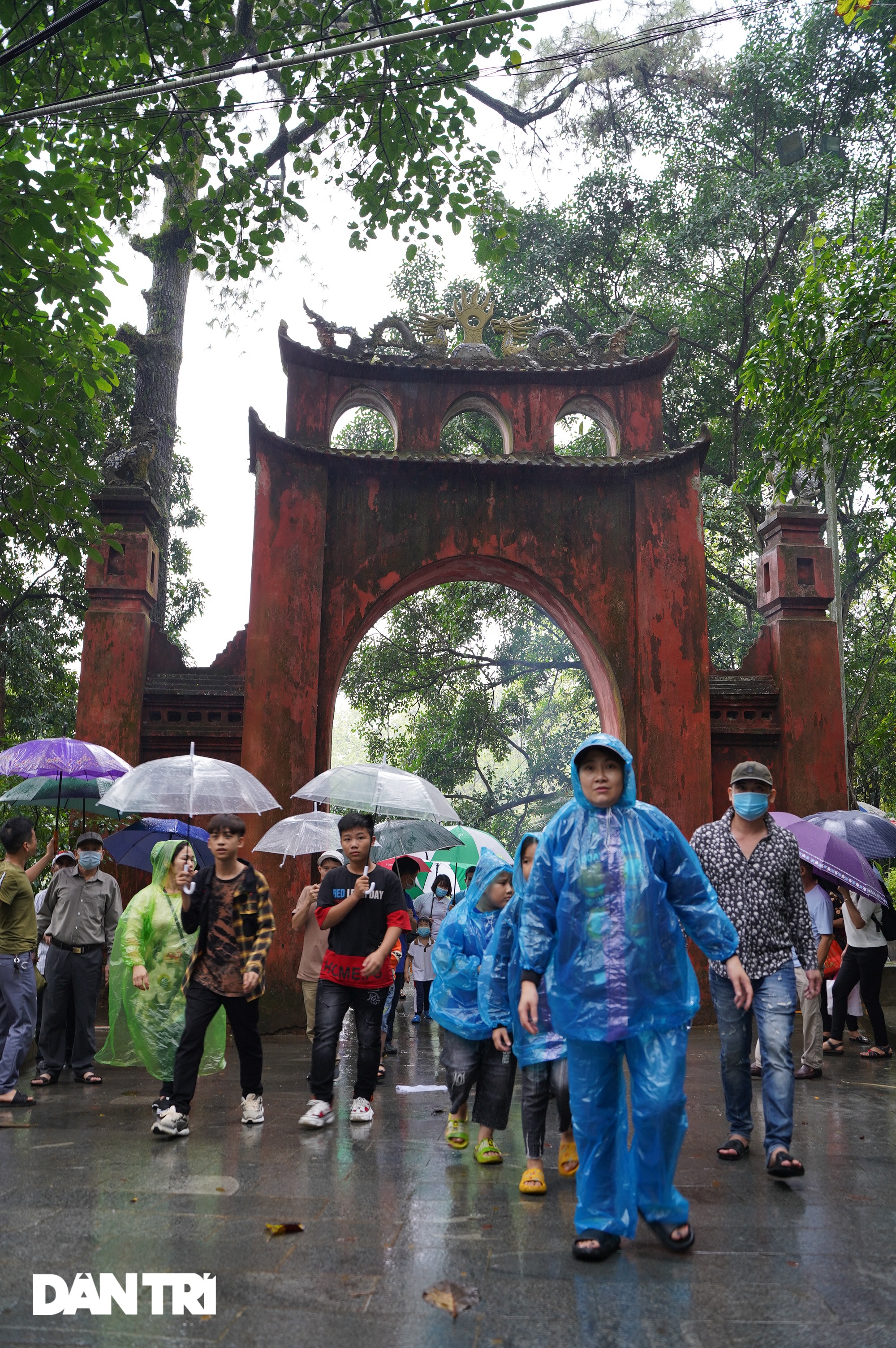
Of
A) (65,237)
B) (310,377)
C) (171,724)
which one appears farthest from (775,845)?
(310,377)

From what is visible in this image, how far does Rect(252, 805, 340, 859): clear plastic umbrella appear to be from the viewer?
28.5ft

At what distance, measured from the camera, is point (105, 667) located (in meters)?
10.7

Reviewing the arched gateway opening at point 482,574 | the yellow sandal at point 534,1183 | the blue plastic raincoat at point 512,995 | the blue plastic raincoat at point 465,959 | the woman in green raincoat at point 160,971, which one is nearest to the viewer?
the yellow sandal at point 534,1183

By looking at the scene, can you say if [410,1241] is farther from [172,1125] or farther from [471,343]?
[471,343]

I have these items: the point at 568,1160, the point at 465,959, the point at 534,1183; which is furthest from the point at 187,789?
the point at 534,1183

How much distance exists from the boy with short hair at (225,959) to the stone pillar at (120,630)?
17.7 ft

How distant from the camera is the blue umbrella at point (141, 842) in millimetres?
8344

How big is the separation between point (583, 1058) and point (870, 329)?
6.50m

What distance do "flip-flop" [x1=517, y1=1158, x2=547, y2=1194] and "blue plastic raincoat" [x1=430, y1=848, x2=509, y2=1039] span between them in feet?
2.45

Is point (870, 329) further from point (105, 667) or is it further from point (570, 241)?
point (570, 241)

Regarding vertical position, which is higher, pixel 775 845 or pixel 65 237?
pixel 65 237

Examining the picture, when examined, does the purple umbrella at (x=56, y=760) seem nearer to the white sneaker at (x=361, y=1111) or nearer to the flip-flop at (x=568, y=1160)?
the white sneaker at (x=361, y=1111)

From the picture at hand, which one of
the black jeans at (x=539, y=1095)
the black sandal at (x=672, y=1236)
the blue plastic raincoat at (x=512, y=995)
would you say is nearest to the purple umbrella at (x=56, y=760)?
the blue plastic raincoat at (x=512, y=995)
